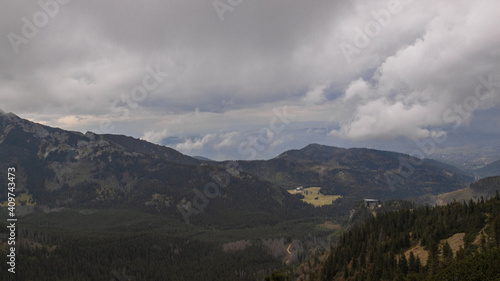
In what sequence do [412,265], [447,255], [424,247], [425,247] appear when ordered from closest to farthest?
[447,255]
[412,265]
[425,247]
[424,247]

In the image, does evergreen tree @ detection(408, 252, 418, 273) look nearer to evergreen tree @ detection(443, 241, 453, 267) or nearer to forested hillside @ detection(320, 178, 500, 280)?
forested hillside @ detection(320, 178, 500, 280)

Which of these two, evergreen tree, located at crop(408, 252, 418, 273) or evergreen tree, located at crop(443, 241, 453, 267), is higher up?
evergreen tree, located at crop(443, 241, 453, 267)

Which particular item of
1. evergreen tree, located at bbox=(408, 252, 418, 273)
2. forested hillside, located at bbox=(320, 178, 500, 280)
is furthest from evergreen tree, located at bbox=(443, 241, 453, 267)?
evergreen tree, located at bbox=(408, 252, 418, 273)

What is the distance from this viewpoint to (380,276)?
12575 centimetres

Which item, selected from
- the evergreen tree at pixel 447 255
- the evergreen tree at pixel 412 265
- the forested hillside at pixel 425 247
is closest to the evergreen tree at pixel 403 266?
the forested hillside at pixel 425 247

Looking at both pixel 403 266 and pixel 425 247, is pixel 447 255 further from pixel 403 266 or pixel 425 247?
pixel 425 247

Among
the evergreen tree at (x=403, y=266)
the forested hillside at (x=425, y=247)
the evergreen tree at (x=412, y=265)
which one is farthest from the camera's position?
the evergreen tree at (x=403, y=266)

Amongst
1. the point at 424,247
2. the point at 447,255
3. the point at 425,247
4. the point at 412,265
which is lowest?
the point at 412,265

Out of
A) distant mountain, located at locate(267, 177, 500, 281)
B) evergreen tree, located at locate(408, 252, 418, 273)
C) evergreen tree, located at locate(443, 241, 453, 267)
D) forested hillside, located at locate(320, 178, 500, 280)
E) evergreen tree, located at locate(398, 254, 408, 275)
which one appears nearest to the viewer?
distant mountain, located at locate(267, 177, 500, 281)

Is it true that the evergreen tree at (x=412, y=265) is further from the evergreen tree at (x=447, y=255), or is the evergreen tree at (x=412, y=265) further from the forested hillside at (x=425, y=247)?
the evergreen tree at (x=447, y=255)

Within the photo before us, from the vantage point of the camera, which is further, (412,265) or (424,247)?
(424,247)

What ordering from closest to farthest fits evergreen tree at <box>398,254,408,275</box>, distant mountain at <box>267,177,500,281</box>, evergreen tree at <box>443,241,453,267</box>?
distant mountain at <box>267,177,500,281</box>
evergreen tree at <box>443,241,453,267</box>
evergreen tree at <box>398,254,408,275</box>

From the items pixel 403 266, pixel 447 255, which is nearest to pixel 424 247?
pixel 403 266

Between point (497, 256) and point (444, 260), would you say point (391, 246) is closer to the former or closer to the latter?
point (444, 260)
